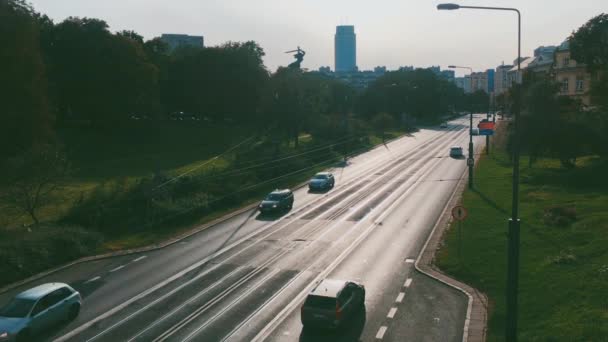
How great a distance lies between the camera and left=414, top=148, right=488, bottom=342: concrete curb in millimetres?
17766

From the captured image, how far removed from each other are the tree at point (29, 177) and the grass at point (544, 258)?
23.9 meters

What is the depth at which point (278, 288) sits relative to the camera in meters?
23.4

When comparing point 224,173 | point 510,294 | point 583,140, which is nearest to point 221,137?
point 224,173

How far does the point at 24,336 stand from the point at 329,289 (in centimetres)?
1038

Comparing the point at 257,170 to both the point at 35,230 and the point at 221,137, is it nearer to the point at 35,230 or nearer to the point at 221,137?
the point at 35,230

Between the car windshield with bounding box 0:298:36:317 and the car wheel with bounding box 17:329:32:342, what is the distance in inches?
25.0

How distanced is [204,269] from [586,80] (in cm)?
7593

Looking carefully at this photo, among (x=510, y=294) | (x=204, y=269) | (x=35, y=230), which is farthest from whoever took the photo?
(x=35, y=230)

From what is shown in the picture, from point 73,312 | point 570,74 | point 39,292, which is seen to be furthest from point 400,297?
point 570,74

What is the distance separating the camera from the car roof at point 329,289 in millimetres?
18281

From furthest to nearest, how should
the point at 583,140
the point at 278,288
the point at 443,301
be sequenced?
the point at 583,140 < the point at 278,288 < the point at 443,301

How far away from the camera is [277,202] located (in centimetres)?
4056

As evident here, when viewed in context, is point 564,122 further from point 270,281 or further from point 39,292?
point 39,292

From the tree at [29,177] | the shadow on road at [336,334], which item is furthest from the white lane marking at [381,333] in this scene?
the tree at [29,177]
